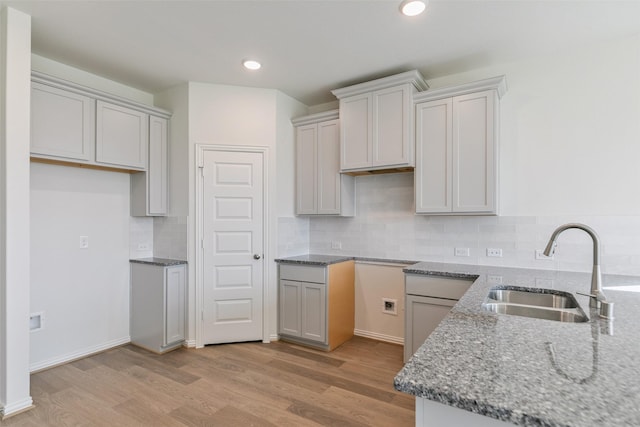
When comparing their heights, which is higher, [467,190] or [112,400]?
[467,190]

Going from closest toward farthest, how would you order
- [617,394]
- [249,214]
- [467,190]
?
[617,394] < [467,190] < [249,214]

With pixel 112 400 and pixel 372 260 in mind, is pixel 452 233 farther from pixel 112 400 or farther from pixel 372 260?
pixel 112 400

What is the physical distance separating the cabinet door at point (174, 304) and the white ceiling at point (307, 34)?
79.9 inches

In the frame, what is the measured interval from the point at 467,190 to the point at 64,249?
3.77 m

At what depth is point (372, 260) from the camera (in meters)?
3.64

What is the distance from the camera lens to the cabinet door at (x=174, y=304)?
3271mm

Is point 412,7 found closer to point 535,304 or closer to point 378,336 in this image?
point 535,304

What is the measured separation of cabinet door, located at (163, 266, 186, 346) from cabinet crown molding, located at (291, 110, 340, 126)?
6.78 ft

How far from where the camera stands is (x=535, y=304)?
206 centimetres

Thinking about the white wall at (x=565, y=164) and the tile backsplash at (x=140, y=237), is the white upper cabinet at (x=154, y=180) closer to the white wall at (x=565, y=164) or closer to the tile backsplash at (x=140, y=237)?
the tile backsplash at (x=140, y=237)

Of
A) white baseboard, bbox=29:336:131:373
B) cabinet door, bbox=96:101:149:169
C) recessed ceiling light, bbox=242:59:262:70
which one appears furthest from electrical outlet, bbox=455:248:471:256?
white baseboard, bbox=29:336:131:373

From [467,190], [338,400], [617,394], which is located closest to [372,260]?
[467,190]

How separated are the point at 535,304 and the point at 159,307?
128 inches

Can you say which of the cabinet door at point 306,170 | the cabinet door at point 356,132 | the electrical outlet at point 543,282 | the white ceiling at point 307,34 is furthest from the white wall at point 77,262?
the electrical outlet at point 543,282
